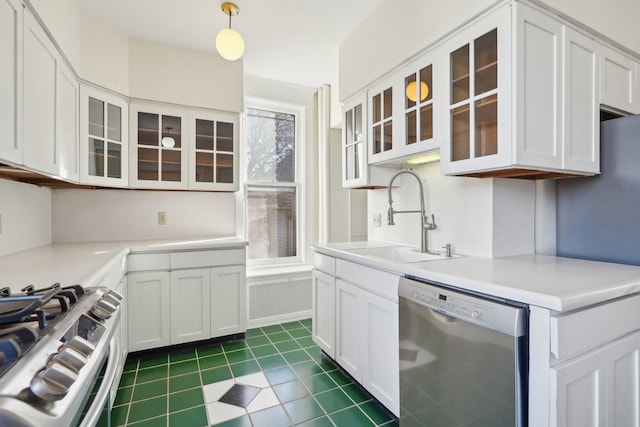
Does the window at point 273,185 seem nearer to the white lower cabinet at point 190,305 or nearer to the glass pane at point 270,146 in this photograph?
the glass pane at point 270,146

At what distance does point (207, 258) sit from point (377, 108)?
5.82 feet

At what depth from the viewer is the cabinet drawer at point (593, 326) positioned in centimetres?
99

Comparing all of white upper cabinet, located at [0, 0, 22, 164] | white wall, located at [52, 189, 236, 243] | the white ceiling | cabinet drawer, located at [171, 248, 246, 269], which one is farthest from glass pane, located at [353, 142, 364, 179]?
white upper cabinet, located at [0, 0, 22, 164]

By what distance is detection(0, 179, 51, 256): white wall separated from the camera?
73.7 inches

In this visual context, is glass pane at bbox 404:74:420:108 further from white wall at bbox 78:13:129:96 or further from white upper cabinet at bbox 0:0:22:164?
white wall at bbox 78:13:129:96

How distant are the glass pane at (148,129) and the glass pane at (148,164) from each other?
0.07m

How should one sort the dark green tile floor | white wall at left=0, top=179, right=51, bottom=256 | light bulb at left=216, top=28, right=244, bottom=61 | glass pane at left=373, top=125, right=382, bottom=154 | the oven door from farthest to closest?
glass pane at left=373, top=125, right=382, bottom=154, light bulb at left=216, top=28, right=244, bottom=61, white wall at left=0, top=179, right=51, bottom=256, the dark green tile floor, the oven door

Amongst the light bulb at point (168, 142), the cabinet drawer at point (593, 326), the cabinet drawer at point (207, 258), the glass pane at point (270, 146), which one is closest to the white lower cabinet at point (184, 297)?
the cabinet drawer at point (207, 258)

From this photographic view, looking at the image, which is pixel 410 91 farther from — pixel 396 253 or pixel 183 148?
pixel 183 148

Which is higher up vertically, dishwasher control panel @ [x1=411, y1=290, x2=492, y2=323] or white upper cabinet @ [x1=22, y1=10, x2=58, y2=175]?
white upper cabinet @ [x1=22, y1=10, x2=58, y2=175]

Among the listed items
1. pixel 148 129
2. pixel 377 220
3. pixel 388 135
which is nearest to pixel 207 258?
Result: pixel 148 129

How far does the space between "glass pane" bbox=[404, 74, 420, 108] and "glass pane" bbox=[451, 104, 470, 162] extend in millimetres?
333

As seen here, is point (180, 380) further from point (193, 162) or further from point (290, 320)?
point (193, 162)

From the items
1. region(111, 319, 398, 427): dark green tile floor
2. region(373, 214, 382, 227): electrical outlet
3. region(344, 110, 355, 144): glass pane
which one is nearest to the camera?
region(111, 319, 398, 427): dark green tile floor
